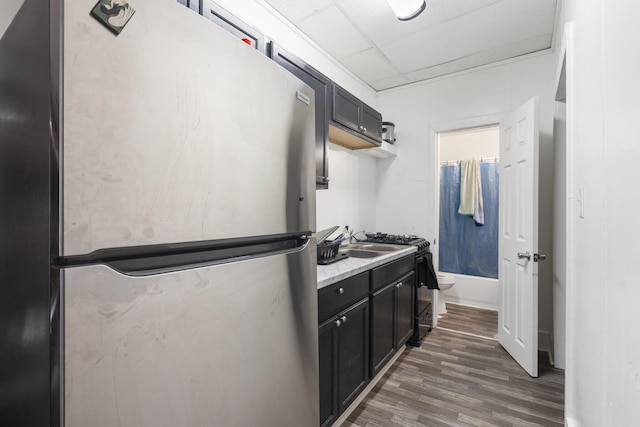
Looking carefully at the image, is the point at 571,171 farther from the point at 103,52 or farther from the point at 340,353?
the point at 103,52

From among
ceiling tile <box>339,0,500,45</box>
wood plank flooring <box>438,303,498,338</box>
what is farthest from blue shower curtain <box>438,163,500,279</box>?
ceiling tile <box>339,0,500,45</box>

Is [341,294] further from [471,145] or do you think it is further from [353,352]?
[471,145]

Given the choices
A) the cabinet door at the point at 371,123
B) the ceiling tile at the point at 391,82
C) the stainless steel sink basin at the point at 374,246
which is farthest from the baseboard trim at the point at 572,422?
the ceiling tile at the point at 391,82

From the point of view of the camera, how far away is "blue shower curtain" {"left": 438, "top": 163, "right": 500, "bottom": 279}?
13.1ft

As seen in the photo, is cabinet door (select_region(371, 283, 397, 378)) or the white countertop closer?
the white countertop

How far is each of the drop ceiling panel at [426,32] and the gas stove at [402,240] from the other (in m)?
1.75

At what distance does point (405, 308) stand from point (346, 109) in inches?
67.8

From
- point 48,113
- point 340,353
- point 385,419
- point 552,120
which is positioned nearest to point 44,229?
point 48,113

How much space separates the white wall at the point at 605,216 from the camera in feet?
2.08

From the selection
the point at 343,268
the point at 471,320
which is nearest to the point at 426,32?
the point at 343,268

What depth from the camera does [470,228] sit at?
416 centimetres

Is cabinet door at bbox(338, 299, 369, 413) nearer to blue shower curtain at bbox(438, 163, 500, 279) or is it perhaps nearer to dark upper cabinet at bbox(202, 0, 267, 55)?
dark upper cabinet at bbox(202, 0, 267, 55)

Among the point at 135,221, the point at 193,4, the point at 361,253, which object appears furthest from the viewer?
the point at 361,253

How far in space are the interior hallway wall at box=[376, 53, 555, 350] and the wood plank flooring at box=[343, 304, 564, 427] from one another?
2.16 ft
